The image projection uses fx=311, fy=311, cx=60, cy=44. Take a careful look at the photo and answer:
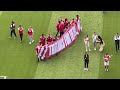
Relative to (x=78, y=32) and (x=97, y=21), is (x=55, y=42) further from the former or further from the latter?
(x=97, y=21)

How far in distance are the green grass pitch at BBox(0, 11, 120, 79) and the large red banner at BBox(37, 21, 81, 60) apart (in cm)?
32

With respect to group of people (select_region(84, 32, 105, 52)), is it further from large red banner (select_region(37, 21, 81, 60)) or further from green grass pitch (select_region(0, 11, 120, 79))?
large red banner (select_region(37, 21, 81, 60))

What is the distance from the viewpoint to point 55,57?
1980cm

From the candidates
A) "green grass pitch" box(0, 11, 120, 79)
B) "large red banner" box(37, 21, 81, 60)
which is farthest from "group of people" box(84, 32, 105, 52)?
"large red banner" box(37, 21, 81, 60)

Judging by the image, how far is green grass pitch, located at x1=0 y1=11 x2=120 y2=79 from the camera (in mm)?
18266

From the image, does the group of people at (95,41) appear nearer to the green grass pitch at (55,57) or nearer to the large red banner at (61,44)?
the green grass pitch at (55,57)

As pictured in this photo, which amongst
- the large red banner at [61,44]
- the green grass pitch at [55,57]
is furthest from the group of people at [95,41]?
the large red banner at [61,44]

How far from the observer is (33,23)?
76.8 ft

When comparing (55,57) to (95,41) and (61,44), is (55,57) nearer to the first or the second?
(61,44)

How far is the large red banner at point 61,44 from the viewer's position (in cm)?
1927

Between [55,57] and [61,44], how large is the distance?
92cm

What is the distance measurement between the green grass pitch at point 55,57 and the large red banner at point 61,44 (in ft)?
1.05

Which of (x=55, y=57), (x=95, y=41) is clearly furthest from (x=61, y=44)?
(x=95, y=41)
